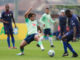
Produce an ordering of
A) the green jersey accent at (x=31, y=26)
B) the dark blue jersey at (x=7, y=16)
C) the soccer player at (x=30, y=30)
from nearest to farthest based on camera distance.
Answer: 1. the soccer player at (x=30, y=30)
2. the green jersey accent at (x=31, y=26)
3. the dark blue jersey at (x=7, y=16)

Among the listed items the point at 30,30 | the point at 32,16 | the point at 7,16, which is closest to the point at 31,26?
the point at 30,30

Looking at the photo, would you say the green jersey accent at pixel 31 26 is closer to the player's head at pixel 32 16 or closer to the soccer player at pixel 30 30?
the soccer player at pixel 30 30

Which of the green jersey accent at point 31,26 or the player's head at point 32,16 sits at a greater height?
the player's head at point 32,16

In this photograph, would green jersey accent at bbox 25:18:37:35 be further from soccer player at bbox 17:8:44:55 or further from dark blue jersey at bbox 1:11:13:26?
dark blue jersey at bbox 1:11:13:26

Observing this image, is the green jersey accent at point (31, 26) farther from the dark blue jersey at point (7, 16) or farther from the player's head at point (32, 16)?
the dark blue jersey at point (7, 16)

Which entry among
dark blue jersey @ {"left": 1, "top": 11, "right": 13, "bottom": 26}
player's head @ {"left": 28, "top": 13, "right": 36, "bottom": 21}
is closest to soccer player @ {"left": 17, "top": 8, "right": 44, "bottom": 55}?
player's head @ {"left": 28, "top": 13, "right": 36, "bottom": 21}

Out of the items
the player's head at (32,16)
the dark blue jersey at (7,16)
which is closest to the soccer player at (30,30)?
the player's head at (32,16)

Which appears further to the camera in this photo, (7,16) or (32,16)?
(7,16)

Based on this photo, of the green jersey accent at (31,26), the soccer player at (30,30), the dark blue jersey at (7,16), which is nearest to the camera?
the soccer player at (30,30)

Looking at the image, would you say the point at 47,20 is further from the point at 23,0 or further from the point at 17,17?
the point at 23,0

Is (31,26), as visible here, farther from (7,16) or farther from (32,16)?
(7,16)

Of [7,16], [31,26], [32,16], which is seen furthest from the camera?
[7,16]

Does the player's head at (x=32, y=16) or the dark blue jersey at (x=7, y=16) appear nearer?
the player's head at (x=32, y=16)

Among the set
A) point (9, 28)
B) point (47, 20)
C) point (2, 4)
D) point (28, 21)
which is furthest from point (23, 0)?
point (28, 21)
